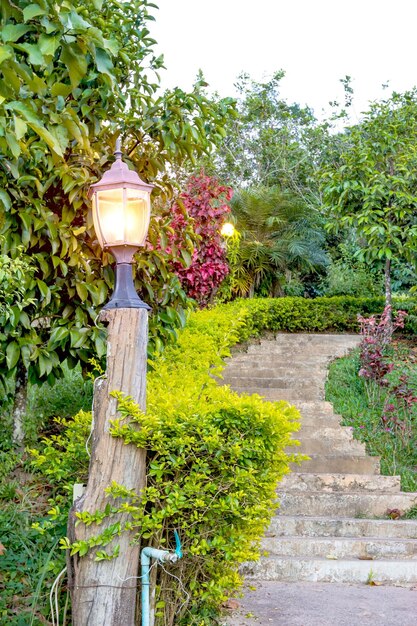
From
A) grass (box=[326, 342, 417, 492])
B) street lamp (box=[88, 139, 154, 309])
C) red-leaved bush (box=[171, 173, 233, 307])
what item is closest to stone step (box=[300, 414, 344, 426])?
grass (box=[326, 342, 417, 492])

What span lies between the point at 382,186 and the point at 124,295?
657 centimetres

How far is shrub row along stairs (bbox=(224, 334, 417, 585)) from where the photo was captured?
13.8ft

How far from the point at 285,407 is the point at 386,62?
1681cm

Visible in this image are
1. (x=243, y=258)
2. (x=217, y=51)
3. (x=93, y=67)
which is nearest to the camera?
(x=93, y=67)

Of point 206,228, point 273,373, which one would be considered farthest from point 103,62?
point 206,228

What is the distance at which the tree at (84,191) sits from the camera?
12.7 ft

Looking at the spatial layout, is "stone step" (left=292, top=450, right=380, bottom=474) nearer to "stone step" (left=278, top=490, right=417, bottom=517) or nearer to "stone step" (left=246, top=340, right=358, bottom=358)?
"stone step" (left=278, top=490, right=417, bottom=517)

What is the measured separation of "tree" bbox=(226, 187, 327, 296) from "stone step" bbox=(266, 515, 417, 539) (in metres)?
8.66

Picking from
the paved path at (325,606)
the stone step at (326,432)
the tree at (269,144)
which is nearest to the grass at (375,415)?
the stone step at (326,432)

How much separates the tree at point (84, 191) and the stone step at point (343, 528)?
1.61 meters

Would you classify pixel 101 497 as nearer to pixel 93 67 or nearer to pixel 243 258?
pixel 93 67

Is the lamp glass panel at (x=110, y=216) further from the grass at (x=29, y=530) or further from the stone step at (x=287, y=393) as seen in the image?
the stone step at (x=287, y=393)

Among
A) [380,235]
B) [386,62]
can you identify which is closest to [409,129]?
[380,235]

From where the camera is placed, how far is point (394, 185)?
920 cm
